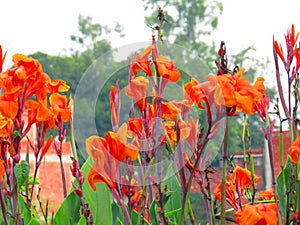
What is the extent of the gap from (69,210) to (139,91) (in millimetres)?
193

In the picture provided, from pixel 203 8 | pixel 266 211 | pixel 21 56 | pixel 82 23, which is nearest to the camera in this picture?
pixel 266 211

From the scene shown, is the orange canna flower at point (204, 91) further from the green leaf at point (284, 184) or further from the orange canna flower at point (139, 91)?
the green leaf at point (284, 184)

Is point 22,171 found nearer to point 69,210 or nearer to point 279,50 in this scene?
point 69,210

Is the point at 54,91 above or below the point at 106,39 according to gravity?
below

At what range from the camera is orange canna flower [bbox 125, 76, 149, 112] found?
0.55m

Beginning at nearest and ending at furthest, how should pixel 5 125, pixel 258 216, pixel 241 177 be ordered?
pixel 258 216 < pixel 5 125 < pixel 241 177

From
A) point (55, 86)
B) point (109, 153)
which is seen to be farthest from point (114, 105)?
point (55, 86)

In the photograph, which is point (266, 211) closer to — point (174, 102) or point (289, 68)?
point (174, 102)

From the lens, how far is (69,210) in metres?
0.69

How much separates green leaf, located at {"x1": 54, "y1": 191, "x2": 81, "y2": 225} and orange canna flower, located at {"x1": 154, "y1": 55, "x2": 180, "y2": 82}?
207mm

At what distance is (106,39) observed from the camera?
19531 mm

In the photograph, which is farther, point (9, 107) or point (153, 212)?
point (153, 212)

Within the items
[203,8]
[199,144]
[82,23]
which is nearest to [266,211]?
[199,144]

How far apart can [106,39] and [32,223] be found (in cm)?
1912
